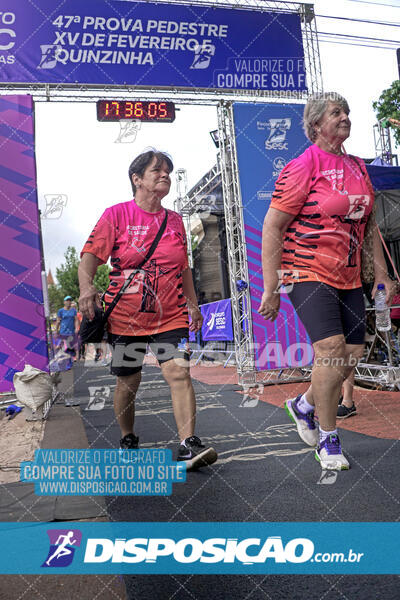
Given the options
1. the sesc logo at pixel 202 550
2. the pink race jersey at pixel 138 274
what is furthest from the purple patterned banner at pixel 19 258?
the sesc logo at pixel 202 550

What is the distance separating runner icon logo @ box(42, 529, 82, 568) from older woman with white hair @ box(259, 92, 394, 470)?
1358 mm

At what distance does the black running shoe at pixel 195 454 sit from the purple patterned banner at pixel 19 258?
364 centimetres

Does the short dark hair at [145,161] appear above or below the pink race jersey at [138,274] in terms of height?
above

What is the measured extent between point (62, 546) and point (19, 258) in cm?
476

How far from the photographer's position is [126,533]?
2.12 metres

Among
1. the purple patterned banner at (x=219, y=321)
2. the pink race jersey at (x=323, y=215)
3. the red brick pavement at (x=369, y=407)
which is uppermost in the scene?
the pink race jersey at (x=323, y=215)

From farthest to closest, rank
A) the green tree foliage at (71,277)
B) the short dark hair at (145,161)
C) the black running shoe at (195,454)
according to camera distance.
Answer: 1. the green tree foliage at (71,277)
2. the short dark hair at (145,161)
3. the black running shoe at (195,454)

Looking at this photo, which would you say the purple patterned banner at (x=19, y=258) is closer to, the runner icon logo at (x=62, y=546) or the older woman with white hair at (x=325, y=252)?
the older woman with white hair at (x=325, y=252)

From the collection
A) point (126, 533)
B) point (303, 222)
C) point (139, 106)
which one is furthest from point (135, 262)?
point (139, 106)

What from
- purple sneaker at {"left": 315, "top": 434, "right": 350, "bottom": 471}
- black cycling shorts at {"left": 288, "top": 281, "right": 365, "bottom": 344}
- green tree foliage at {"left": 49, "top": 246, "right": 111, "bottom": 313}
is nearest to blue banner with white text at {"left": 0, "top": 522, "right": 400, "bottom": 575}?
purple sneaker at {"left": 315, "top": 434, "right": 350, "bottom": 471}

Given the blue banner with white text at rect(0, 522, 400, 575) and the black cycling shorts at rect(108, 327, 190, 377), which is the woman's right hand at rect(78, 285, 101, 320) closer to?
the black cycling shorts at rect(108, 327, 190, 377)

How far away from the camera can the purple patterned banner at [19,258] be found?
20.6 feet

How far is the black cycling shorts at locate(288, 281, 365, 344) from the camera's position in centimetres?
283

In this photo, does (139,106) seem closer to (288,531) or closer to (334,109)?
(334,109)
